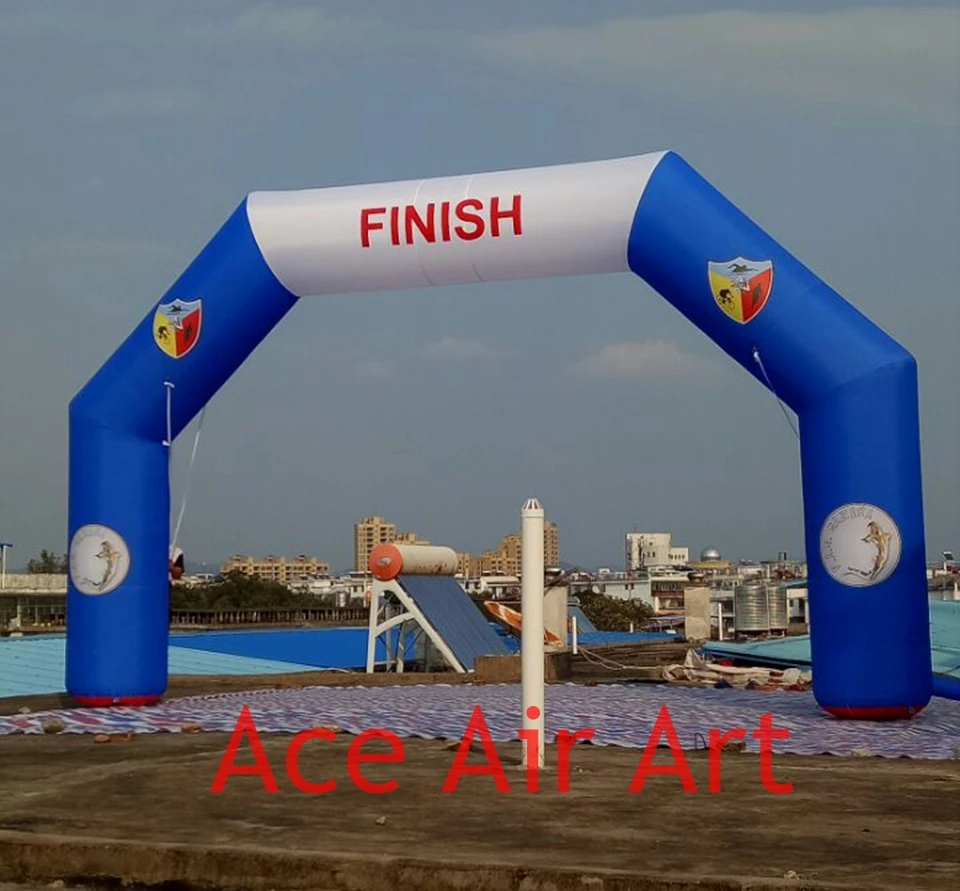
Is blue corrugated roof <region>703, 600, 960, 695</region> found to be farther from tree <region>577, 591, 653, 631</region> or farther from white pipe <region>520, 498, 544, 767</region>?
tree <region>577, 591, 653, 631</region>

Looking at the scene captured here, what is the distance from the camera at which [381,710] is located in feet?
36.6

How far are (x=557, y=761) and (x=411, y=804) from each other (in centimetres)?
Answer: 172

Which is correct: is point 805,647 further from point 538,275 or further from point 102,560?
point 102,560

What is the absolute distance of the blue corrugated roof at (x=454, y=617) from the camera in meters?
20.3

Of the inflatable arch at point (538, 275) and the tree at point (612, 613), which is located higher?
the inflatable arch at point (538, 275)

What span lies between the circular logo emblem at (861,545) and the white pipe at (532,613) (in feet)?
10.5

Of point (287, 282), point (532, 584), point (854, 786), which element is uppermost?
point (287, 282)

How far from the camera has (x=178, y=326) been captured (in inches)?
472

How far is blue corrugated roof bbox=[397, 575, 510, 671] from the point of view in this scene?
20312 mm

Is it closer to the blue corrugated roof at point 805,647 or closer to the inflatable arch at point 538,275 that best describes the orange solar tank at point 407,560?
the blue corrugated roof at point 805,647

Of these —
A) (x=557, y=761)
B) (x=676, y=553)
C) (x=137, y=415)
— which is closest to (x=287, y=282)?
(x=137, y=415)

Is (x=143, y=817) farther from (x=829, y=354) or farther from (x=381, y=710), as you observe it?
(x=829, y=354)

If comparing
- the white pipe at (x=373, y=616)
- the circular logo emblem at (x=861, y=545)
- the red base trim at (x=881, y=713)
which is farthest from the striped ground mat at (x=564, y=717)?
the white pipe at (x=373, y=616)

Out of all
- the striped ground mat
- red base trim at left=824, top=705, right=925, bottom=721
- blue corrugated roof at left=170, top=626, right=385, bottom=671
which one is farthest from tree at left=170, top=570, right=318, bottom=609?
red base trim at left=824, top=705, right=925, bottom=721
